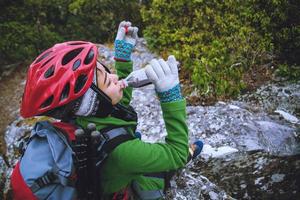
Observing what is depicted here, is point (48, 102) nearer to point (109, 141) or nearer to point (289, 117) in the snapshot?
point (109, 141)

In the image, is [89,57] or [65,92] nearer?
[65,92]

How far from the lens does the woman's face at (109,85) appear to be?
336cm

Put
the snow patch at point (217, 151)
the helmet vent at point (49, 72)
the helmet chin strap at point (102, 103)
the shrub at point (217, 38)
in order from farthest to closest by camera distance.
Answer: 1. the shrub at point (217, 38)
2. the snow patch at point (217, 151)
3. the helmet chin strap at point (102, 103)
4. the helmet vent at point (49, 72)

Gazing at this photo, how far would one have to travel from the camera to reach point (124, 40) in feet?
13.6

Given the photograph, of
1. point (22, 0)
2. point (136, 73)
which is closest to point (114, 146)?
point (136, 73)

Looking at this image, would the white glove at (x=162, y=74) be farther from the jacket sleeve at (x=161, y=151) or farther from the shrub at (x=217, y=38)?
the shrub at (x=217, y=38)

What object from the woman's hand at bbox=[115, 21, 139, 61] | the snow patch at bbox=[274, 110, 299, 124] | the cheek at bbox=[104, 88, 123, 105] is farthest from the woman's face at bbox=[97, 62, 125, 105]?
the snow patch at bbox=[274, 110, 299, 124]

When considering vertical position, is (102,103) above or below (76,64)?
below

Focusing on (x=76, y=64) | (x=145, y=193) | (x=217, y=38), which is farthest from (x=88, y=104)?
(x=217, y=38)

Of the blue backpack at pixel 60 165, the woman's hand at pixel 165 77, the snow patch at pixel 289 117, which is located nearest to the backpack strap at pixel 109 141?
the blue backpack at pixel 60 165

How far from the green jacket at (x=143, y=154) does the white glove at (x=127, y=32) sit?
3.67 ft

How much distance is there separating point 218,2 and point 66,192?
13.9ft

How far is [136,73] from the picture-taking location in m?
3.56

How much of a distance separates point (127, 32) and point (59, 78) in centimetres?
126
